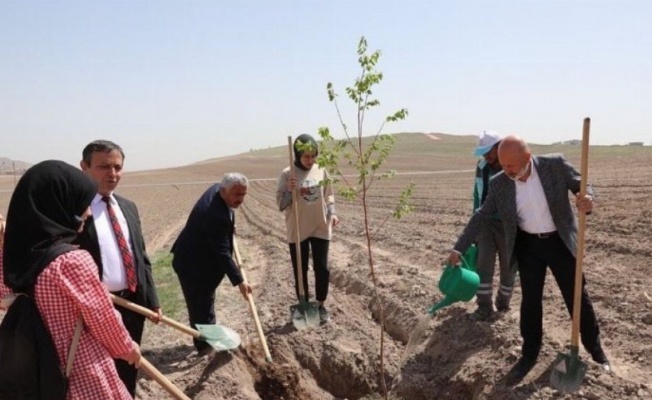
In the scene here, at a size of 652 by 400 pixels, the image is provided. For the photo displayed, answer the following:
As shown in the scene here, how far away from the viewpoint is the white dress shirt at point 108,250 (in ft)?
11.8

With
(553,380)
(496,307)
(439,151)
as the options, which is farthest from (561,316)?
(439,151)

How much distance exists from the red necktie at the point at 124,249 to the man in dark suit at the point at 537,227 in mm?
2509

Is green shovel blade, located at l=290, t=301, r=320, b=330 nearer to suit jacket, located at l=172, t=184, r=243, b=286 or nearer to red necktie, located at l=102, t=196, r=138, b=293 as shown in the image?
suit jacket, located at l=172, t=184, r=243, b=286

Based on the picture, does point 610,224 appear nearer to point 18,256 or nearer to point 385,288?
point 385,288

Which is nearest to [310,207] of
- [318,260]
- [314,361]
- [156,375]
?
[318,260]

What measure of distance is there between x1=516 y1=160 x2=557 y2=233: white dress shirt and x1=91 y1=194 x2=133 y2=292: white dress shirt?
271 centimetres

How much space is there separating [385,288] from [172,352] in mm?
2791

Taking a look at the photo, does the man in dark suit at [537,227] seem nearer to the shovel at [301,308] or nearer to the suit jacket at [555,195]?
the suit jacket at [555,195]

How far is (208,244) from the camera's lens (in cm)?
530

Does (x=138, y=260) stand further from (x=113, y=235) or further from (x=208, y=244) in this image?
(x=208, y=244)

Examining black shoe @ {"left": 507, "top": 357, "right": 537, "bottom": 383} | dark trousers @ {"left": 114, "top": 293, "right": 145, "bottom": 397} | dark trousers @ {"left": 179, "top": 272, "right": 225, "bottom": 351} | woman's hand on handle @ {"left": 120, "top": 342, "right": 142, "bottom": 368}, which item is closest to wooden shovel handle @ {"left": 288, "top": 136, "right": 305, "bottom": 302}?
dark trousers @ {"left": 179, "top": 272, "right": 225, "bottom": 351}

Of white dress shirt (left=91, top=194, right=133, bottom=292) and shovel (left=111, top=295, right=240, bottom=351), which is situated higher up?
white dress shirt (left=91, top=194, right=133, bottom=292)

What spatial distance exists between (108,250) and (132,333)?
0.67 metres

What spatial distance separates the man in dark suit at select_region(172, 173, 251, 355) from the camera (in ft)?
16.9
